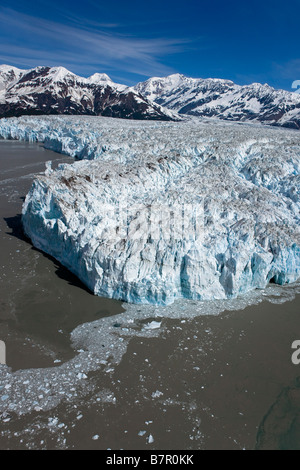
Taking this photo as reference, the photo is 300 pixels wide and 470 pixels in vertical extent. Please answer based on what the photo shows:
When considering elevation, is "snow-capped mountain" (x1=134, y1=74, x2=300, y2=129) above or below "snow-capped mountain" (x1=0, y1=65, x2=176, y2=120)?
above

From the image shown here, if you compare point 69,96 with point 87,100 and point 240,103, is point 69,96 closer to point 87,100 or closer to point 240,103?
point 87,100

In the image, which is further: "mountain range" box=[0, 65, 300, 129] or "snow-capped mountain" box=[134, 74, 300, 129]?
"snow-capped mountain" box=[134, 74, 300, 129]

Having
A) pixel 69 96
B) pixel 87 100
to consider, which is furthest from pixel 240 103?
pixel 69 96

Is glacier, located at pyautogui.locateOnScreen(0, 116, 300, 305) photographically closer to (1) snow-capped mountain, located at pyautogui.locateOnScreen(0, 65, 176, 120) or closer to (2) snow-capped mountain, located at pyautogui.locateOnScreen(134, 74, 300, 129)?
(1) snow-capped mountain, located at pyautogui.locateOnScreen(0, 65, 176, 120)

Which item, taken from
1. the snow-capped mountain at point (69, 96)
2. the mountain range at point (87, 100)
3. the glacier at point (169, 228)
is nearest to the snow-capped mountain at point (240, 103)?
the mountain range at point (87, 100)

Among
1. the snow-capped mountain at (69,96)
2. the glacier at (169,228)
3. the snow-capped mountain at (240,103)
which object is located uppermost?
the snow-capped mountain at (240,103)

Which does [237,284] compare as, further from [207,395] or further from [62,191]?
[62,191]

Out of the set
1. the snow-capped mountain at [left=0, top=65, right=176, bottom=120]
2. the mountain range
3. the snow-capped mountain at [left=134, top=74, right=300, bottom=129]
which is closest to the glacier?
the mountain range

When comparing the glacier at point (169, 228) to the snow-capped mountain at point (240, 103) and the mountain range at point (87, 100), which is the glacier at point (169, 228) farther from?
the snow-capped mountain at point (240, 103)
